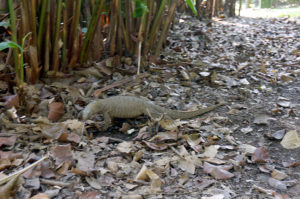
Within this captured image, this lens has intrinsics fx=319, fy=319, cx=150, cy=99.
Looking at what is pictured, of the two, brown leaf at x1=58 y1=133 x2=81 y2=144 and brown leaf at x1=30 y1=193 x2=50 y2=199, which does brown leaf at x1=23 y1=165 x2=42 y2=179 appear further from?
brown leaf at x1=58 y1=133 x2=81 y2=144

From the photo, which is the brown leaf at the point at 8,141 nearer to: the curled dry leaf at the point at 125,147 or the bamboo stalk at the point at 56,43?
the curled dry leaf at the point at 125,147

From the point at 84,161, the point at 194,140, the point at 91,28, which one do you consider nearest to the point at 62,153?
the point at 84,161

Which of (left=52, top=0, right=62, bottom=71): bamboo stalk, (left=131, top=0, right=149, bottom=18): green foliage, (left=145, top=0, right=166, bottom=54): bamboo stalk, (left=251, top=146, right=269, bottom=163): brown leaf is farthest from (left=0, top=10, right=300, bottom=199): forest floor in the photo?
(left=131, top=0, right=149, bottom=18): green foliage

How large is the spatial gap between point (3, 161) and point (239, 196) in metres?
1.39

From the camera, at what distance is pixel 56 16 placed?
2.96 metres

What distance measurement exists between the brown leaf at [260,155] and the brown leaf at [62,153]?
121 centimetres

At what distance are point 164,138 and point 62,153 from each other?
749mm

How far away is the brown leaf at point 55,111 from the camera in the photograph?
260 centimetres

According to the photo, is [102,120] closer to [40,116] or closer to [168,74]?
[40,116]

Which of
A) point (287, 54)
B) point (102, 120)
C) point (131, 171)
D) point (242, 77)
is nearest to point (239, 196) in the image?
point (131, 171)

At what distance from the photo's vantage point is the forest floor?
72.6 inches

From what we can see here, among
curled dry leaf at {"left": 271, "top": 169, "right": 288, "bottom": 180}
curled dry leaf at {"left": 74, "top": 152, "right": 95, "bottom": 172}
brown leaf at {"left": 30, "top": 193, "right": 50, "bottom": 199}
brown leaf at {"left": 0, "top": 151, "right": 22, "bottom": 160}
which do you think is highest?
brown leaf at {"left": 0, "top": 151, "right": 22, "bottom": 160}

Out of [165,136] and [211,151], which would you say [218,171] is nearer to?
[211,151]

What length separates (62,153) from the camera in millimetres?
2029
